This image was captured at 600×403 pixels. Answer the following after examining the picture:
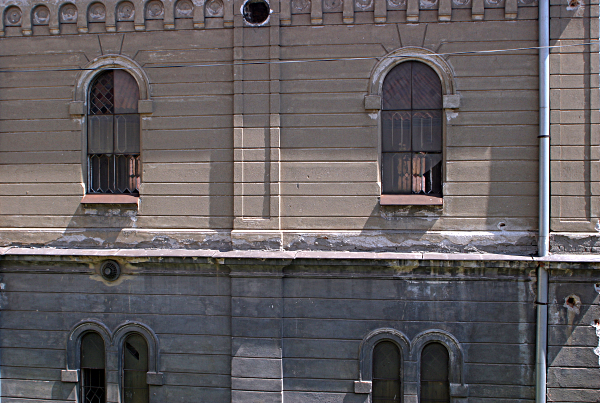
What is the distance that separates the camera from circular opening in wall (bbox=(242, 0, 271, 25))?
686 cm

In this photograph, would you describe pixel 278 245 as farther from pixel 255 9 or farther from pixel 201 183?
pixel 255 9

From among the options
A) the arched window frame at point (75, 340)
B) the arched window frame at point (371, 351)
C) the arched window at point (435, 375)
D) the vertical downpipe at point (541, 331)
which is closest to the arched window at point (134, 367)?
the arched window frame at point (75, 340)

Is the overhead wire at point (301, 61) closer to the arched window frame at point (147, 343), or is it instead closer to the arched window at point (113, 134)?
the arched window at point (113, 134)

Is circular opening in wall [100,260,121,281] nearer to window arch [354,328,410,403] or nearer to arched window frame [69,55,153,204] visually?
arched window frame [69,55,153,204]

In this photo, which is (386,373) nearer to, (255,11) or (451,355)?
(451,355)

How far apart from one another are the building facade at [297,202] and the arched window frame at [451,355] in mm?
30

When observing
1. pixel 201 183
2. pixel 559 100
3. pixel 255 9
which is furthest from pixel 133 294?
pixel 559 100

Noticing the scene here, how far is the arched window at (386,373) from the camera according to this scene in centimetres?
663

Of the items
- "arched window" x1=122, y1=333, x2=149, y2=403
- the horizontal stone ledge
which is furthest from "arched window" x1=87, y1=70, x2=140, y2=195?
"arched window" x1=122, y1=333, x2=149, y2=403

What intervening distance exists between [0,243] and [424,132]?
7302 mm

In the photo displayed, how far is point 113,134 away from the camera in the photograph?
7203 mm

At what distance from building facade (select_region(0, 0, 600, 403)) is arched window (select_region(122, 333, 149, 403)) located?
3cm

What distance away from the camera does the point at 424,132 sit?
6.74 meters

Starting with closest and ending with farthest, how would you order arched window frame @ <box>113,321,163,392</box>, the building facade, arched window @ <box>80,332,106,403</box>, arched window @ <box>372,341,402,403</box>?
the building facade → arched window @ <box>372,341,402,403</box> → arched window frame @ <box>113,321,163,392</box> → arched window @ <box>80,332,106,403</box>
